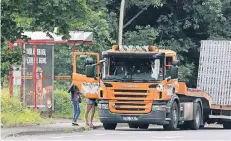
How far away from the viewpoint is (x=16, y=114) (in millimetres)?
28719

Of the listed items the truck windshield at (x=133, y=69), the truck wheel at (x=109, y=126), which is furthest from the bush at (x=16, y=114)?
the truck windshield at (x=133, y=69)

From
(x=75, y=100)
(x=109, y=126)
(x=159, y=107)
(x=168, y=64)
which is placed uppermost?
(x=168, y=64)

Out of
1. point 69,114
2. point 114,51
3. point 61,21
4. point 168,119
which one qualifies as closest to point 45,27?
point 61,21

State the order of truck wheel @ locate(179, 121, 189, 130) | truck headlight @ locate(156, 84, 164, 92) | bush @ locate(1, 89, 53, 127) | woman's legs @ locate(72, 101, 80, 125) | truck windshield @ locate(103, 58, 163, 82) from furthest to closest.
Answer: truck wheel @ locate(179, 121, 189, 130)
woman's legs @ locate(72, 101, 80, 125)
bush @ locate(1, 89, 53, 127)
truck windshield @ locate(103, 58, 163, 82)
truck headlight @ locate(156, 84, 164, 92)

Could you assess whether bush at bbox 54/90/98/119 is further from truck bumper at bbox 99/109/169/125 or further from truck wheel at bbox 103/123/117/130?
truck bumper at bbox 99/109/169/125

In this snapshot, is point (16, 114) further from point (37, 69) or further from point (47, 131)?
point (47, 131)

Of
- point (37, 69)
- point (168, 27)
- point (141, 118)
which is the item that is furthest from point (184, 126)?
point (168, 27)

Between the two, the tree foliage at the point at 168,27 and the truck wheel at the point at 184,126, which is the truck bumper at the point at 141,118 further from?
the tree foliage at the point at 168,27

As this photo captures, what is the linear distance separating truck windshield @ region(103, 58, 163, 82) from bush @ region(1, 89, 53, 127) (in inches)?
136

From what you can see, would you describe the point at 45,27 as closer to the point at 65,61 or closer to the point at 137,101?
the point at 137,101

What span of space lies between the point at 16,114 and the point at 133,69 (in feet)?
17.5

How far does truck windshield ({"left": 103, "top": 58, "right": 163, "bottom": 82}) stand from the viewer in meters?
26.0

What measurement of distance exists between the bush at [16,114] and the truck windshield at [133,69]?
345 cm

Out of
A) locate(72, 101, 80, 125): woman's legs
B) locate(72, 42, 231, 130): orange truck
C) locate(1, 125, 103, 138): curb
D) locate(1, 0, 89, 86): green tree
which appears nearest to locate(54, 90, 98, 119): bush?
locate(72, 101, 80, 125): woman's legs
